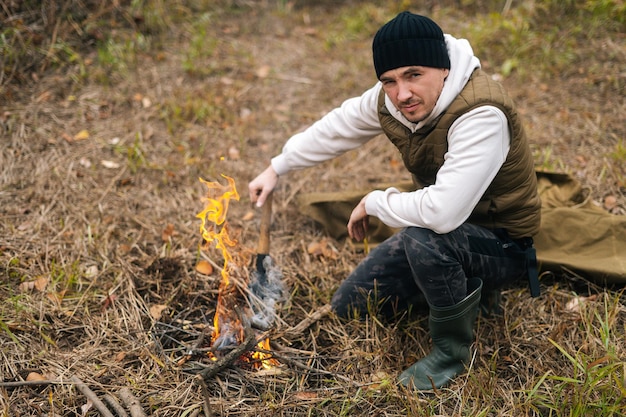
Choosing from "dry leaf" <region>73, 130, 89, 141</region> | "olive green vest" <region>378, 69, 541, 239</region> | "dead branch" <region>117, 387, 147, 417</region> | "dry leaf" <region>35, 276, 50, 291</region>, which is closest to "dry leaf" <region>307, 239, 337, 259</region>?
"olive green vest" <region>378, 69, 541, 239</region>

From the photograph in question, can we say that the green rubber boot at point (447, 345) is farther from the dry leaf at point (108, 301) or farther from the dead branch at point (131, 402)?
the dry leaf at point (108, 301)

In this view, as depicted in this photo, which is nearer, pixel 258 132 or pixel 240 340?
pixel 240 340

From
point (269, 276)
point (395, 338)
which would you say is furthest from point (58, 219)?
point (395, 338)

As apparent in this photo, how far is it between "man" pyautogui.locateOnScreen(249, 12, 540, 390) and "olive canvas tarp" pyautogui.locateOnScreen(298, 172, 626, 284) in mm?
475

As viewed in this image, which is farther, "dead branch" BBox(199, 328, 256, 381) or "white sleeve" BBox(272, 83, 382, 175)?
"white sleeve" BBox(272, 83, 382, 175)

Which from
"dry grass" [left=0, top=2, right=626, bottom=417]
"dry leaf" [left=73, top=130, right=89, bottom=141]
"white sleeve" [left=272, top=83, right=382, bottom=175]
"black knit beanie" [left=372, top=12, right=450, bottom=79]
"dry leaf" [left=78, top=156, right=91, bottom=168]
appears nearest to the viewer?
"black knit beanie" [left=372, top=12, right=450, bottom=79]

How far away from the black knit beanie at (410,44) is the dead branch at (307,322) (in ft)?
4.08

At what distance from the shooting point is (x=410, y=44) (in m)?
1.95

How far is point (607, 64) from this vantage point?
4.59 metres

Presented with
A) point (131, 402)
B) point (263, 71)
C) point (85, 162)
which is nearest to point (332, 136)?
point (131, 402)

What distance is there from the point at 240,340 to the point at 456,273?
1037 millimetres

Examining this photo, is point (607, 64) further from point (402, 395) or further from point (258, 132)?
point (402, 395)

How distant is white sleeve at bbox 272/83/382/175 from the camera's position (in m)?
2.52

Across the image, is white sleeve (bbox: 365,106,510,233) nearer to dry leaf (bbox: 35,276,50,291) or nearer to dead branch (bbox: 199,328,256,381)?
dead branch (bbox: 199,328,256,381)
